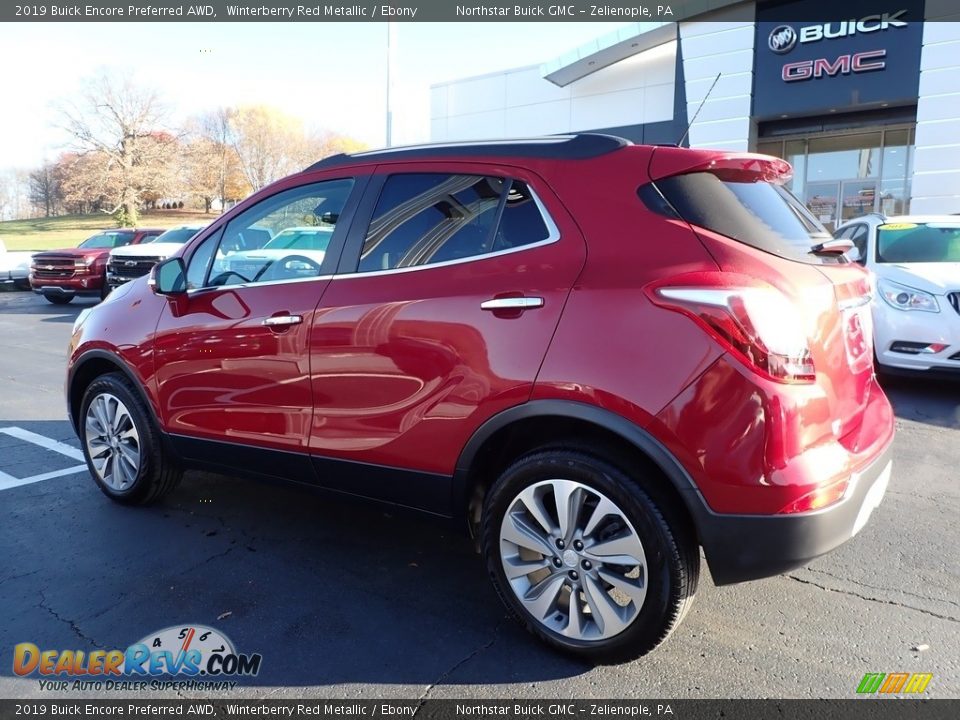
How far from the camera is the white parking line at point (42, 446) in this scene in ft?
15.0

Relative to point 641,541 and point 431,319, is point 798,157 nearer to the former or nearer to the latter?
point 431,319

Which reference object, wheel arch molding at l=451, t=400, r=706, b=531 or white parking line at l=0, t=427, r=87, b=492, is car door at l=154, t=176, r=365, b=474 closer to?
wheel arch molding at l=451, t=400, r=706, b=531

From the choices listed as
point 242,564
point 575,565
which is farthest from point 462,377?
point 242,564

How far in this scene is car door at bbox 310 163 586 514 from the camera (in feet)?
8.34

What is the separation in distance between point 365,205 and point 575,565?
68.7 inches

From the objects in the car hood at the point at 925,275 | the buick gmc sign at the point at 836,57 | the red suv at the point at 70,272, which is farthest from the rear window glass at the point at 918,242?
the red suv at the point at 70,272

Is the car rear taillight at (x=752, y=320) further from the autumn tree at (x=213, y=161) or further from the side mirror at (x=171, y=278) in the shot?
the autumn tree at (x=213, y=161)

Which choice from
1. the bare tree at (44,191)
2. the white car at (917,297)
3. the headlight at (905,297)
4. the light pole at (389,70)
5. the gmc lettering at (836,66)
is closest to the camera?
the white car at (917,297)

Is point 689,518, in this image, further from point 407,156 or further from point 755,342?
point 407,156

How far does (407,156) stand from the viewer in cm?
310

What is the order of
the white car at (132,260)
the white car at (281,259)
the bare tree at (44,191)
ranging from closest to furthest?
1. the white car at (281,259)
2. the white car at (132,260)
3. the bare tree at (44,191)

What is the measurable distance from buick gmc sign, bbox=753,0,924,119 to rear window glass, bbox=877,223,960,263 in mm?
12027

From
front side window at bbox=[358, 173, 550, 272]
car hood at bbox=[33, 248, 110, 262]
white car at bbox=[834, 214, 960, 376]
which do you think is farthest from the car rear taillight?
car hood at bbox=[33, 248, 110, 262]

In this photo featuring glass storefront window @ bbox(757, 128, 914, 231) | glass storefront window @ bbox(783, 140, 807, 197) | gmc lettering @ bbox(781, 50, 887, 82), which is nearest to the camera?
gmc lettering @ bbox(781, 50, 887, 82)
